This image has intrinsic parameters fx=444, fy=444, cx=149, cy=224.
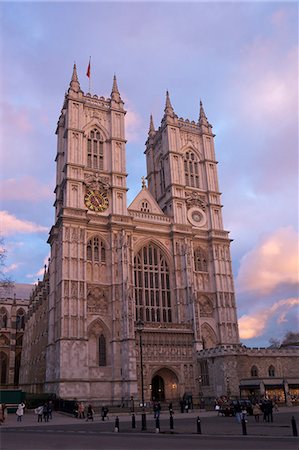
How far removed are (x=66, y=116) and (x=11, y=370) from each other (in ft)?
164

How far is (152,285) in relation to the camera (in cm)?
5275

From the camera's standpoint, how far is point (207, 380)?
152ft

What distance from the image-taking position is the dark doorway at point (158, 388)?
159 feet

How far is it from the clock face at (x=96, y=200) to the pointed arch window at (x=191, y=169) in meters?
12.8

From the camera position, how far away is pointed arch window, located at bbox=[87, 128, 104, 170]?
181 ft

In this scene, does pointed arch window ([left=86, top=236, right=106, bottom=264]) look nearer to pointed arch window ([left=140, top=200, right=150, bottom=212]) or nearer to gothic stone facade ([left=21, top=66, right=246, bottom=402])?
gothic stone facade ([left=21, top=66, right=246, bottom=402])

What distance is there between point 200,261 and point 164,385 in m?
15.9

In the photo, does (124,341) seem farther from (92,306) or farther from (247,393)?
(247,393)

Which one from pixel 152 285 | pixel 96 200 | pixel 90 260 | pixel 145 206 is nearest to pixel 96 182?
pixel 96 200

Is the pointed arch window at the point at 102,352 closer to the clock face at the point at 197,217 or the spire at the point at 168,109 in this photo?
the clock face at the point at 197,217

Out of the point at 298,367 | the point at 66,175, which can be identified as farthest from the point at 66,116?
the point at 298,367

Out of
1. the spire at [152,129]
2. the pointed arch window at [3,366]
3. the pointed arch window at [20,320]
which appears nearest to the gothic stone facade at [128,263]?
the spire at [152,129]

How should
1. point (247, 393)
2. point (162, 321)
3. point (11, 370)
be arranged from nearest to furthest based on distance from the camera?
point (247, 393) < point (162, 321) < point (11, 370)

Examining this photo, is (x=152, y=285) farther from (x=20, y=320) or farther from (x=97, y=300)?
(x=20, y=320)
